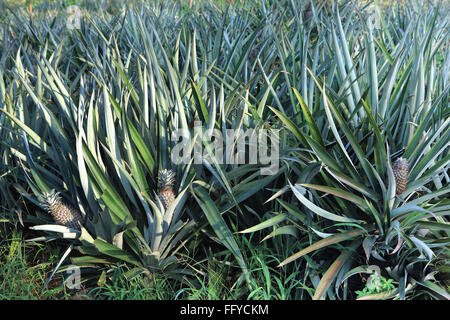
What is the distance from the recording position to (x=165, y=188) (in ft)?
4.95

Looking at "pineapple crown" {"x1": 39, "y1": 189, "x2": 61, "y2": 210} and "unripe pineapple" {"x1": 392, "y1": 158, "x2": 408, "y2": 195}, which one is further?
"pineapple crown" {"x1": 39, "y1": 189, "x2": 61, "y2": 210}

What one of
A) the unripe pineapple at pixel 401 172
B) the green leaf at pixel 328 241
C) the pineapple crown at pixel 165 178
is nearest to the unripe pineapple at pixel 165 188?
the pineapple crown at pixel 165 178

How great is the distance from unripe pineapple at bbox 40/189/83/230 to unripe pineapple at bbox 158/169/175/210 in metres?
0.28

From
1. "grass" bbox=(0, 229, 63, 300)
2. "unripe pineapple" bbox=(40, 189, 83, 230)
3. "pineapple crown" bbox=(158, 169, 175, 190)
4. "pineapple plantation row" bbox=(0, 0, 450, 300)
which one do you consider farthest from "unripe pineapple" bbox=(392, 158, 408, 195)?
"grass" bbox=(0, 229, 63, 300)

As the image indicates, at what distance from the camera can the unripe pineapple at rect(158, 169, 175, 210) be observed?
150cm

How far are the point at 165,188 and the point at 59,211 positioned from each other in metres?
0.36

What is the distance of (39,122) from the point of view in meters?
1.94

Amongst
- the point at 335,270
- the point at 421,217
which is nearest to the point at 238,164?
the point at 335,270

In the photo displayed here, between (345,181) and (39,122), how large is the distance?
4.03 ft

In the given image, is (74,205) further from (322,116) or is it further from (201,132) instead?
(322,116)

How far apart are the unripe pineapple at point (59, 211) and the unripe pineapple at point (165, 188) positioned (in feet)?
0.92

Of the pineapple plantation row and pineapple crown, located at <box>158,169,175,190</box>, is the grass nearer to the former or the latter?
the pineapple plantation row

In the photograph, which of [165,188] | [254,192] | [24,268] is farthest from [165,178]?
[24,268]

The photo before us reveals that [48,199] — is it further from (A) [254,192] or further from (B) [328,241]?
(B) [328,241]
